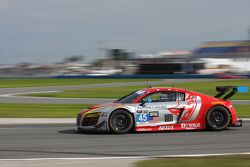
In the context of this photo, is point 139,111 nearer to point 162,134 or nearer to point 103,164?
point 162,134

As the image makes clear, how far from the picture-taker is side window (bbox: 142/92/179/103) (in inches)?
499

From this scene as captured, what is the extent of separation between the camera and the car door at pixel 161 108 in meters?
12.4

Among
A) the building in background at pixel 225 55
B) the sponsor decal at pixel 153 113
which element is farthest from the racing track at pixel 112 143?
the building in background at pixel 225 55

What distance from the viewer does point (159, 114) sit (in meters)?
12.5

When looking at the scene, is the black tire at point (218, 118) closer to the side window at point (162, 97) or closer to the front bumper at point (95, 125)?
the side window at point (162, 97)

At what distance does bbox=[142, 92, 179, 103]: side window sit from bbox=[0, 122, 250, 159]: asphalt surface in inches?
34.4

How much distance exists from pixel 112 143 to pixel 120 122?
176 centimetres

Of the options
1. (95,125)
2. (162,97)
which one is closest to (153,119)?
(162,97)

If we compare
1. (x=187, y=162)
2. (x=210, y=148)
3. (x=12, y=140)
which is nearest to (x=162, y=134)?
(x=210, y=148)

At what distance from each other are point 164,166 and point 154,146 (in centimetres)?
305

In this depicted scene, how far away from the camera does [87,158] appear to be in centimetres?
821

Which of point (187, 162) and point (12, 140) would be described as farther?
point (12, 140)

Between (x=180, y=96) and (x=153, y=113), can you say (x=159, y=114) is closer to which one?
(x=153, y=113)

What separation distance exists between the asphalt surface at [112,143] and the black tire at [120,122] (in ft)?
0.83
